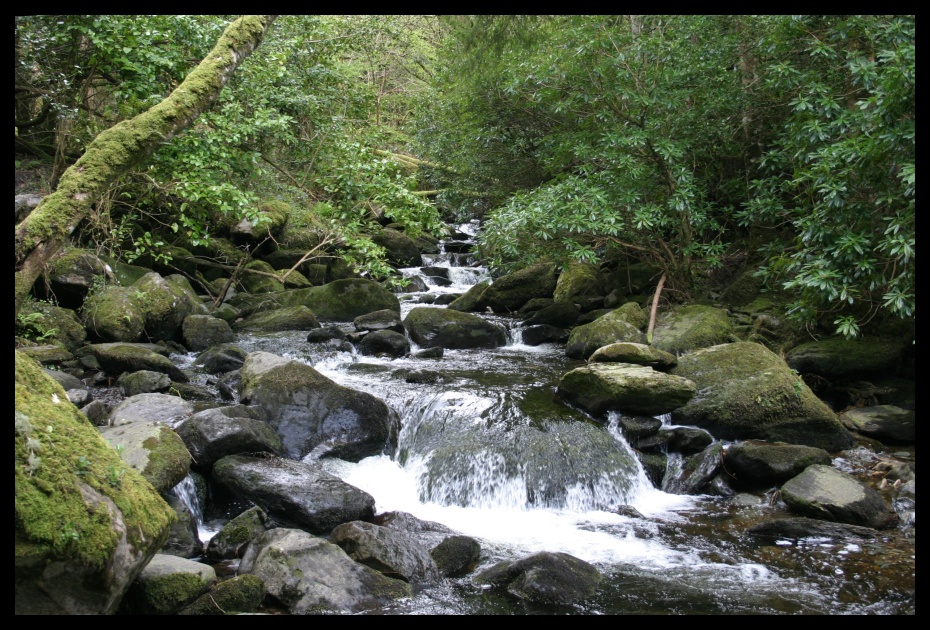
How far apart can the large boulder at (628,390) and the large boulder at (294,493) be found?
3.31m

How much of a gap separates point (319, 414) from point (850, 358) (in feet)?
24.0

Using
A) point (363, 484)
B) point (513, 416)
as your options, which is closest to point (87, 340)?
point (363, 484)

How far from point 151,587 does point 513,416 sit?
4968mm

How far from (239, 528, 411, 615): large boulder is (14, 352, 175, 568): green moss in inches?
36.4

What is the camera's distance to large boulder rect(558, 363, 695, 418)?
27.0 feet

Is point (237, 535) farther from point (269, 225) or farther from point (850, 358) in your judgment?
point (269, 225)

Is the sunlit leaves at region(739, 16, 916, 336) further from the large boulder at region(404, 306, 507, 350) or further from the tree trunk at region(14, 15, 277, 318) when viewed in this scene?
the tree trunk at region(14, 15, 277, 318)

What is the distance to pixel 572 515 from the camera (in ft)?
22.7

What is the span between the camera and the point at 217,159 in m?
9.40

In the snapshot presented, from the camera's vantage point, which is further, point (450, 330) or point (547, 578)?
point (450, 330)

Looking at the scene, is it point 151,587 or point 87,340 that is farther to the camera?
point 87,340

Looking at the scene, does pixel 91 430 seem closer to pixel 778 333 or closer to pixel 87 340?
pixel 87 340

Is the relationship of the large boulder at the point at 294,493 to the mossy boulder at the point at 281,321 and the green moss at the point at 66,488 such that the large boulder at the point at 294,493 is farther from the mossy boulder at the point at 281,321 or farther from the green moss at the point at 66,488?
the mossy boulder at the point at 281,321

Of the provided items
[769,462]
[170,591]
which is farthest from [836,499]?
[170,591]
